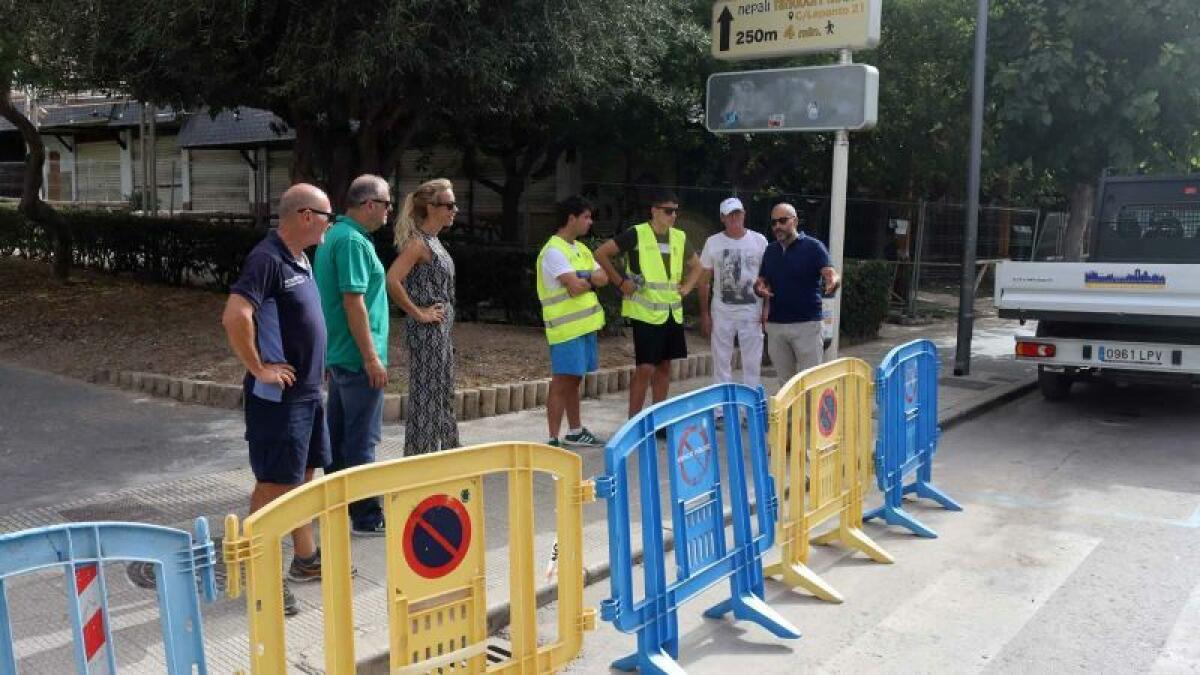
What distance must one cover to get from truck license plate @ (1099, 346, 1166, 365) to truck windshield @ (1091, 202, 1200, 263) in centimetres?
190

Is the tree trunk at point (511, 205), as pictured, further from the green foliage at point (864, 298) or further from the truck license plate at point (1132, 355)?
the truck license plate at point (1132, 355)

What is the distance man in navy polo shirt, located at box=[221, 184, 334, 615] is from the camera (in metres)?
4.24

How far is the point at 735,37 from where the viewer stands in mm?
8859

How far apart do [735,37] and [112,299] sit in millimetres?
9831

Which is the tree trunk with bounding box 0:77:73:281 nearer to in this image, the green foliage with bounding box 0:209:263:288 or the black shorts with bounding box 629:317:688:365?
the green foliage with bounding box 0:209:263:288

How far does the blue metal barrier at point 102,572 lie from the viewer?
7.84ft

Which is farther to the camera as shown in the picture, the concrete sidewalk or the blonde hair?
the blonde hair

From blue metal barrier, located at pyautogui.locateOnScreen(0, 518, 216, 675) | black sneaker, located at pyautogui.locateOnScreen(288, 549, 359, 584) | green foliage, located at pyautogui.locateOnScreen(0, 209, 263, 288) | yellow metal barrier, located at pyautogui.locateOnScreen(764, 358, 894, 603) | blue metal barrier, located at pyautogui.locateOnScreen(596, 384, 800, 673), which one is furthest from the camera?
green foliage, located at pyautogui.locateOnScreen(0, 209, 263, 288)

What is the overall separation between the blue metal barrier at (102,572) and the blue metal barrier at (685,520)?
4.76 feet

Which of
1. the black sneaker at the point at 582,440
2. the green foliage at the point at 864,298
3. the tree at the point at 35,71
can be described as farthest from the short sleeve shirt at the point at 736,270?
the tree at the point at 35,71

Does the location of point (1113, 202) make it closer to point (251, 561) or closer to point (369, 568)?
point (369, 568)

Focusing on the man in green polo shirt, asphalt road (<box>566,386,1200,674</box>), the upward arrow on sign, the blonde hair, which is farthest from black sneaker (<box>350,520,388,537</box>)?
the upward arrow on sign

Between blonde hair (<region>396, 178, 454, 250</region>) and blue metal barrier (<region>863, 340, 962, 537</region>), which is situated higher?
blonde hair (<region>396, 178, 454, 250</region>)

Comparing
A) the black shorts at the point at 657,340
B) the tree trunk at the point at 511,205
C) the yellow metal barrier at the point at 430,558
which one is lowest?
the yellow metal barrier at the point at 430,558
